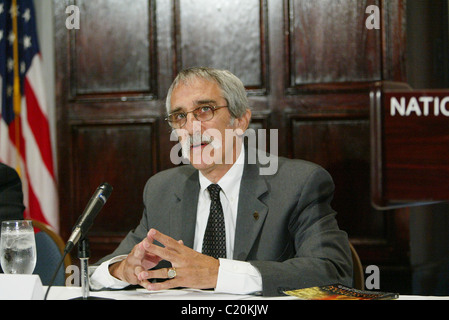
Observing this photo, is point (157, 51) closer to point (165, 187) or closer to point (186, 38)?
point (186, 38)

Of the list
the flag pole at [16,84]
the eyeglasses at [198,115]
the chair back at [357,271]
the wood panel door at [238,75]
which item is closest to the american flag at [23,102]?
the flag pole at [16,84]

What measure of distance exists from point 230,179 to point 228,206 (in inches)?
4.1

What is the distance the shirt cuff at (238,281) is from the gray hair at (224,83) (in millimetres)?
736

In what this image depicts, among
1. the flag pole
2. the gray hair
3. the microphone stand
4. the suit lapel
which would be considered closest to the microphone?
the microphone stand

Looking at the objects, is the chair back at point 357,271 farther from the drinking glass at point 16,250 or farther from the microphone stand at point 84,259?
the drinking glass at point 16,250

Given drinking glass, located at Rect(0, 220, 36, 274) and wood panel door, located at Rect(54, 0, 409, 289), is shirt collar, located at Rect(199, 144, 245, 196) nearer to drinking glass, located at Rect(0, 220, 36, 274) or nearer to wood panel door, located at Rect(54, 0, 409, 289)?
drinking glass, located at Rect(0, 220, 36, 274)

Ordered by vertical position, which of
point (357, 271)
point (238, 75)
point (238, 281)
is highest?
point (238, 75)

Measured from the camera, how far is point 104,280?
1.77 meters

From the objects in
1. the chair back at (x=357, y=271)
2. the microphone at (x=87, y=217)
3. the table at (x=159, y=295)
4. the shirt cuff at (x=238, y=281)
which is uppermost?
the microphone at (x=87, y=217)

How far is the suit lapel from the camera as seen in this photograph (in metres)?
1.93

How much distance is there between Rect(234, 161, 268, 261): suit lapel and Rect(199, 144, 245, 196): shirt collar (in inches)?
2.0

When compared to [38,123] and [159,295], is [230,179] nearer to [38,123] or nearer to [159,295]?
[159,295]

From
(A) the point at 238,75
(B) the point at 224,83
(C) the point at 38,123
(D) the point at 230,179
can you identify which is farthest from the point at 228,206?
(C) the point at 38,123

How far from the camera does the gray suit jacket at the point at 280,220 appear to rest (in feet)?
5.75
